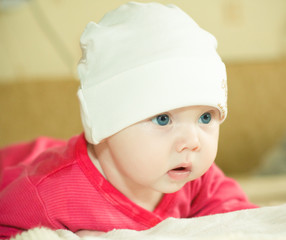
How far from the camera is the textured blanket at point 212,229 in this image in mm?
549

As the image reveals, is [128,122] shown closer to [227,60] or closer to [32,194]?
[32,194]

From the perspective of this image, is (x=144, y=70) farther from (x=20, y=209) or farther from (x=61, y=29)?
(x=61, y=29)

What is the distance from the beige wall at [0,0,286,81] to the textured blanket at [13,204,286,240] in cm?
136

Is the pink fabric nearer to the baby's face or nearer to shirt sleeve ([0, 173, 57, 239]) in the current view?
shirt sleeve ([0, 173, 57, 239])

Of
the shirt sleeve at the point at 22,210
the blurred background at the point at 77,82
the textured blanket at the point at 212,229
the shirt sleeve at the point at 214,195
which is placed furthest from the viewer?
the blurred background at the point at 77,82

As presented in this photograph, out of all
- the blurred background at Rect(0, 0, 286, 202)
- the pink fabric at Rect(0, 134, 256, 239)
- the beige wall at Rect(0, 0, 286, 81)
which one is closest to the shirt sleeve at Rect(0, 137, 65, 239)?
the pink fabric at Rect(0, 134, 256, 239)

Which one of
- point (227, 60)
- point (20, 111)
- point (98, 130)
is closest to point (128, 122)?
point (98, 130)

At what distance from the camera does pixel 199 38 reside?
0.64m

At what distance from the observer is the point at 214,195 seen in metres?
0.83

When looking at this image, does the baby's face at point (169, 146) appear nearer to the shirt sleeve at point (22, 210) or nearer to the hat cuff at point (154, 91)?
the hat cuff at point (154, 91)

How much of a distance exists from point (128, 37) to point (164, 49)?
0.20 ft

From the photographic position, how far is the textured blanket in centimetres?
55

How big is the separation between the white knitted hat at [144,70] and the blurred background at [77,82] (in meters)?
1.15

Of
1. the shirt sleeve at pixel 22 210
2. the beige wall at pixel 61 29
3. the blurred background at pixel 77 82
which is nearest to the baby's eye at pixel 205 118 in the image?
the shirt sleeve at pixel 22 210
